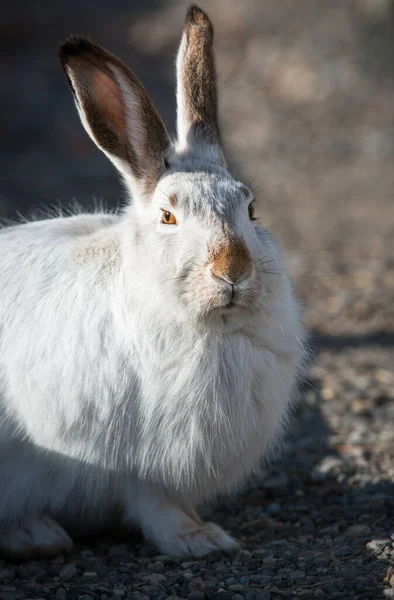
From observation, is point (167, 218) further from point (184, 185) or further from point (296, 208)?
point (296, 208)

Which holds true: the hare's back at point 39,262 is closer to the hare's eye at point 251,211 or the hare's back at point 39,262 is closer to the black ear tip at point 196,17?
the hare's eye at point 251,211

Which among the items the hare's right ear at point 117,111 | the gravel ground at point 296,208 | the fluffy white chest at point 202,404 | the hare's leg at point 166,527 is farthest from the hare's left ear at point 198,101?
the hare's leg at point 166,527

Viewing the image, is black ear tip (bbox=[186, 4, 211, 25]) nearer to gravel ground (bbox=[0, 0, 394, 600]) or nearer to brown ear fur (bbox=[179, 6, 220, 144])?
brown ear fur (bbox=[179, 6, 220, 144])

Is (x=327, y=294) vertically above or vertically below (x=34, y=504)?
above

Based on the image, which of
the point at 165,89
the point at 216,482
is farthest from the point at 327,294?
the point at 165,89

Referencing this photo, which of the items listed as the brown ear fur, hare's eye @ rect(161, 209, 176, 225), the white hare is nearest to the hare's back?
the white hare

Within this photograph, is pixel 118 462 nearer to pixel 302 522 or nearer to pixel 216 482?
pixel 216 482
